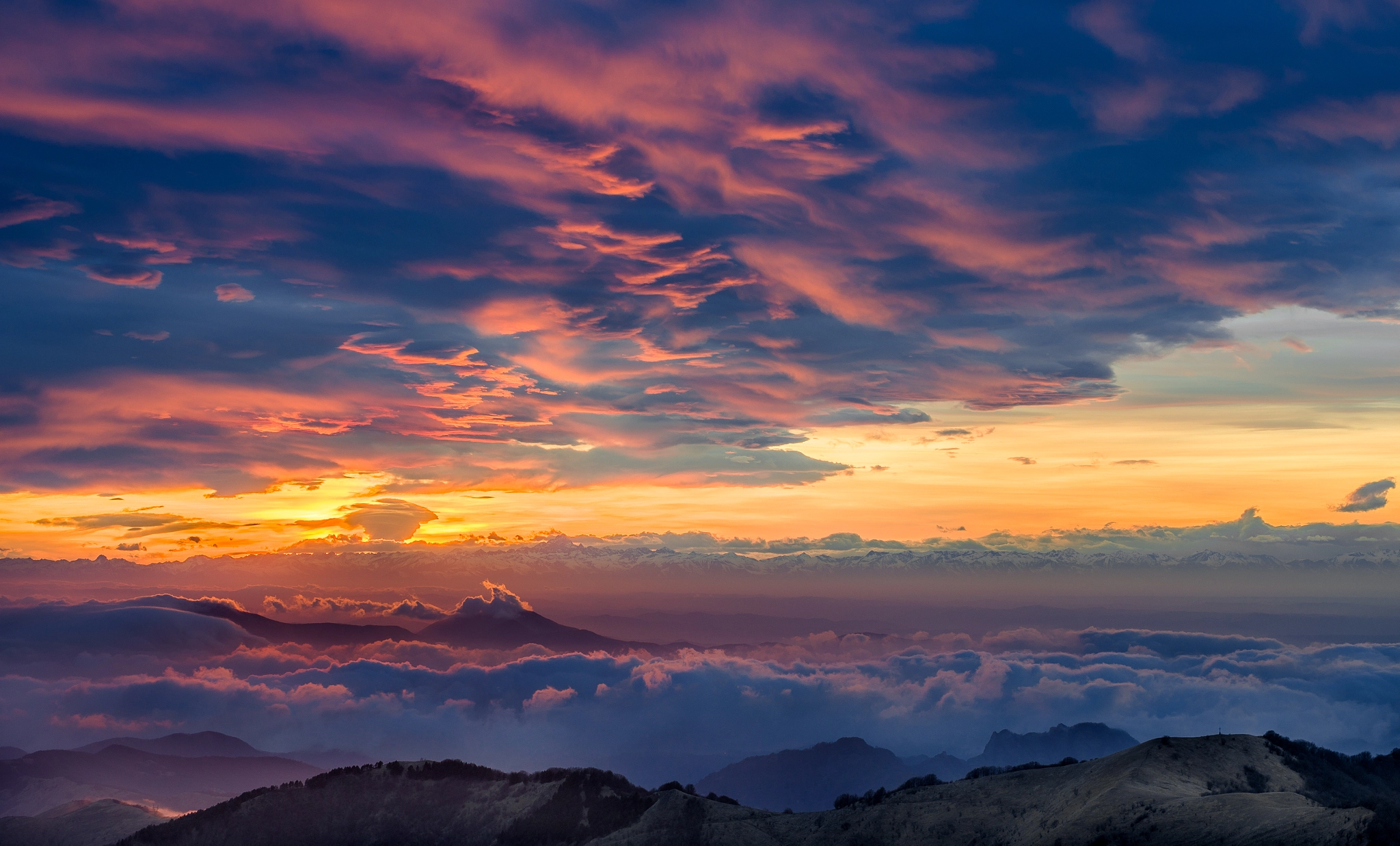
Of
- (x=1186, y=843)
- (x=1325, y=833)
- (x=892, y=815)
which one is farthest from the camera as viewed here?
(x=892, y=815)

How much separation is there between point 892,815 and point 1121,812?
203 feet

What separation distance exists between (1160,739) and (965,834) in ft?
147

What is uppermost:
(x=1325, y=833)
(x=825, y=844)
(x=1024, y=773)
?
(x=1325, y=833)

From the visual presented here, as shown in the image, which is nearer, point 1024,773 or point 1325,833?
point 1325,833

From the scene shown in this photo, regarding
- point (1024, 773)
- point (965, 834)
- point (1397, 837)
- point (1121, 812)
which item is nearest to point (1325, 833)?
point (1397, 837)

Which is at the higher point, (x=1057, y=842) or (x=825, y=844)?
(x=1057, y=842)

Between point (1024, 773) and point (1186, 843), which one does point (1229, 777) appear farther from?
point (1186, 843)

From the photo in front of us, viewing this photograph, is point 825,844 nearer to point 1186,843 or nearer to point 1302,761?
point 1186,843

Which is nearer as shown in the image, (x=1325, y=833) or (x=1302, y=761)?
(x=1325, y=833)

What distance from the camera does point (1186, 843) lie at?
120125 mm

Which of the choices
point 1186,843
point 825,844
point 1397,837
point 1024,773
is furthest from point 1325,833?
point 825,844

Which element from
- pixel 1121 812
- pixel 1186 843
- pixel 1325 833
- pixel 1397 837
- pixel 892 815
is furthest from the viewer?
pixel 892 815

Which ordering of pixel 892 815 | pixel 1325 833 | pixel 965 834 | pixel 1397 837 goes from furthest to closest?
pixel 892 815 → pixel 965 834 → pixel 1325 833 → pixel 1397 837

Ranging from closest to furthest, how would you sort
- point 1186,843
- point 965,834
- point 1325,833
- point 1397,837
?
point 1397,837 < point 1325,833 < point 1186,843 < point 965,834
